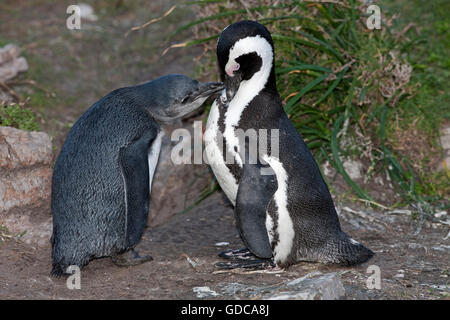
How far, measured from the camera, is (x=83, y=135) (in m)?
3.29

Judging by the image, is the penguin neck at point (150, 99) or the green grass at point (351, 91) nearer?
the penguin neck at point (150, 99)

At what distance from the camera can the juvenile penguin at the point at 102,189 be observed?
316 centimetres

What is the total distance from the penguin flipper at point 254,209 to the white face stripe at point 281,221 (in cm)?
9

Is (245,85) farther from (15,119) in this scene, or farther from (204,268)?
(15,119)

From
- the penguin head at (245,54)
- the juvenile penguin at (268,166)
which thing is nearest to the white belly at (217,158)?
the juvenile penguin at (268,166)

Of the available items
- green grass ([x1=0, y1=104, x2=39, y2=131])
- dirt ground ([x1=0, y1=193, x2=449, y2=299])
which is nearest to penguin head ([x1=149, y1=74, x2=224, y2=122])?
dirt ground ([x1=0, y1=193, x2=449, y2=299])

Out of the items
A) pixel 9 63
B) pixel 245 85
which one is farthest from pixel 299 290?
pixel 9 63

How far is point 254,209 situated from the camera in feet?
10.1

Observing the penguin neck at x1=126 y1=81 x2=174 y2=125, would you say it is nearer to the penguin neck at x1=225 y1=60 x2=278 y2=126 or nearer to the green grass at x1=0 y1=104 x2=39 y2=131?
the penguin neck at x1=225 y1=60 x2=278 y2=126

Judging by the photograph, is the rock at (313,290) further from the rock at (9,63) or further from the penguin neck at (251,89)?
the rock at (9,63)

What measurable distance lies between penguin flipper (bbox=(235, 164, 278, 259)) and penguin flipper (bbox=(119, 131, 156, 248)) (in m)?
0.52

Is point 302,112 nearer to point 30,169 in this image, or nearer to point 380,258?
point 380,258

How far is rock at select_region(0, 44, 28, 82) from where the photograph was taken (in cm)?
505
